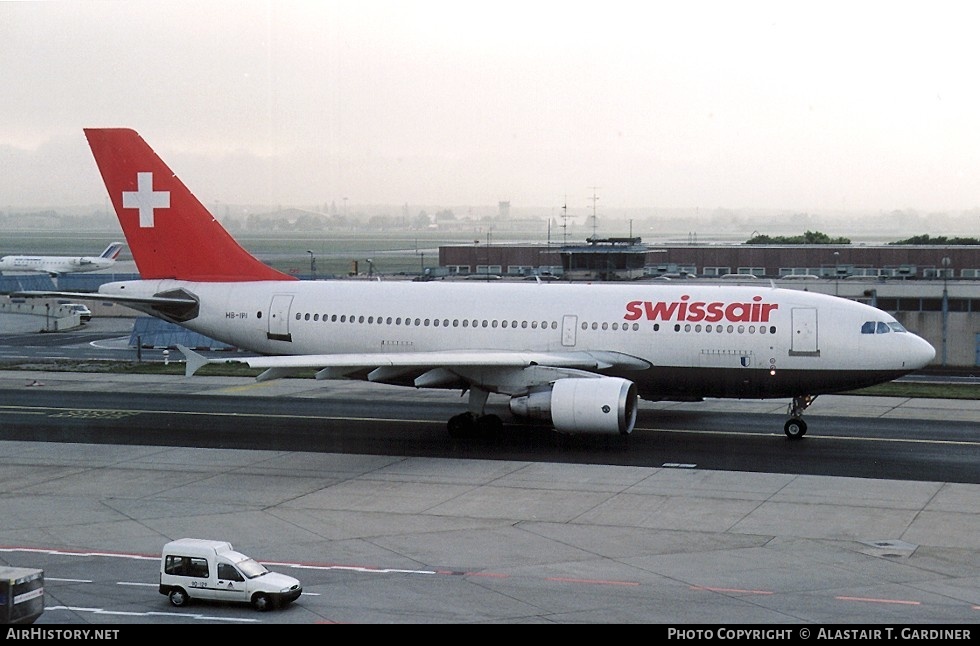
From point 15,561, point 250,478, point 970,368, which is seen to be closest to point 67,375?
point 250,478

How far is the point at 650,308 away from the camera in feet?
114

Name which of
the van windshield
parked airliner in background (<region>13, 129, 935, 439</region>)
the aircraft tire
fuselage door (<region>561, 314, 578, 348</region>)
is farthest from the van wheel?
fuselage door (<region>561, 314, 578, 348</region>)

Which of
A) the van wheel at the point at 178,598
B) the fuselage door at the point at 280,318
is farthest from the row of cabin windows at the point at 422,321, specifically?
the van wheel at the point at 178,598

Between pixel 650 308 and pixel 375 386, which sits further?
pixel 375 386

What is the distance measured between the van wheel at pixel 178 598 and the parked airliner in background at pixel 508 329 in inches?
463

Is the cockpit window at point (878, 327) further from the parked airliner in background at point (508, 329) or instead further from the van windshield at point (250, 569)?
the van windshield at point (250, 569)

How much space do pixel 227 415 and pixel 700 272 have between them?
76025 mm

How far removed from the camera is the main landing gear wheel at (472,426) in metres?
34.3

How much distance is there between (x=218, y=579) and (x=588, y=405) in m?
14.8

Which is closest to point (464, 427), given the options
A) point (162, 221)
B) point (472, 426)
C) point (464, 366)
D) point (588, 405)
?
point (472, 426)

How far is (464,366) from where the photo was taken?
32562 mm
